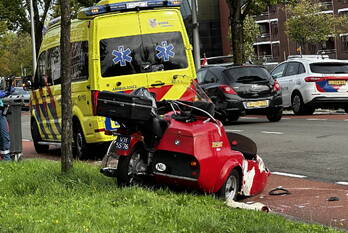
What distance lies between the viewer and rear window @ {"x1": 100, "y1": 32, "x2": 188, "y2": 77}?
38.9 feet

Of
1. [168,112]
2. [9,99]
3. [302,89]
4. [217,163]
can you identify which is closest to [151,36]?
[9,99]

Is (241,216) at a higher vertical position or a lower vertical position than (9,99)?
lower

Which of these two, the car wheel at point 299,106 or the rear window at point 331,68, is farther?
the car wheel at point 299,106

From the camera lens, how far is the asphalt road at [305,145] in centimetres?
970

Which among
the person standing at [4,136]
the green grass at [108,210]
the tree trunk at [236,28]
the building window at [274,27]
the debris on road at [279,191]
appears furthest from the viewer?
the building window at [274,27]

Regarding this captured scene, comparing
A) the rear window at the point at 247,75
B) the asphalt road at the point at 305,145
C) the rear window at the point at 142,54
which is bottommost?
the asphalt road at the point at 305,145

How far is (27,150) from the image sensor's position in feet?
54.8

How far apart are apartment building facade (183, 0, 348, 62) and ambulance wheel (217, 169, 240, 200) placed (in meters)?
67.7

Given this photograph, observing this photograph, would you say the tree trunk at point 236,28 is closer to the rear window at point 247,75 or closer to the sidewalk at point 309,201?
the rear window at point 247,75

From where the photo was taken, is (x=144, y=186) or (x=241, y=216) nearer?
(x=241, y=216)

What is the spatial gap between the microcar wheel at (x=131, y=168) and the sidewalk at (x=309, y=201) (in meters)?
1.34

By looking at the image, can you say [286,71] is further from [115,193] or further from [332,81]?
[115,193]

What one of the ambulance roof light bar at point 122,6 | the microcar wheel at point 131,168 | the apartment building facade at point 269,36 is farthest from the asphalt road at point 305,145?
the apartment building facade at point 269,36

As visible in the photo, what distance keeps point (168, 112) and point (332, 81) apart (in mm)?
12725
